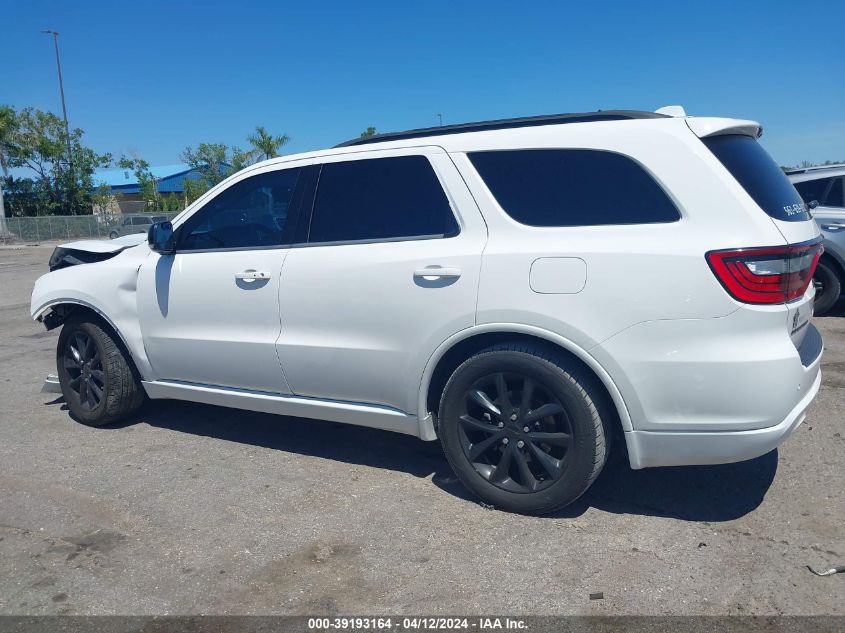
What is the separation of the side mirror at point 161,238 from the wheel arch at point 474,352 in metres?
2.02

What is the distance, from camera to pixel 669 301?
3.09 metres

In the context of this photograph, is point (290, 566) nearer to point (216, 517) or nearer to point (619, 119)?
point (216, 517)

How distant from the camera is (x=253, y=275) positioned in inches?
167

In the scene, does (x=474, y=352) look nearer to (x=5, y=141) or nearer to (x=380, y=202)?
(x=380, y=202)

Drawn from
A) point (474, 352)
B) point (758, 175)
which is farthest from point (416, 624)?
point (758, 175)

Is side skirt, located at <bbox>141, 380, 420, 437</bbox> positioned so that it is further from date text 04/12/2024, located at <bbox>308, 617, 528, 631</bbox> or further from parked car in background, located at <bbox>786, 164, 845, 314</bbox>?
parked car in background, located at <bbox>786, 164, 845, 314</bbox>

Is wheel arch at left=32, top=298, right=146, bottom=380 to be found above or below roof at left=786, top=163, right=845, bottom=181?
below

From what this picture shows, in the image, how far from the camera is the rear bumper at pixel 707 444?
10.2 ft

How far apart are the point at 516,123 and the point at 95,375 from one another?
11.4 feet

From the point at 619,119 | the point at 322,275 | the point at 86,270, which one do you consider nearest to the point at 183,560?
the point at 322,275

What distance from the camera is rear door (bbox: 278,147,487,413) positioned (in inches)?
143

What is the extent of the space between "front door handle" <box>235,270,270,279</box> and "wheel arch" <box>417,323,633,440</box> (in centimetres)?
118

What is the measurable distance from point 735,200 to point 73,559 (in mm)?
3442

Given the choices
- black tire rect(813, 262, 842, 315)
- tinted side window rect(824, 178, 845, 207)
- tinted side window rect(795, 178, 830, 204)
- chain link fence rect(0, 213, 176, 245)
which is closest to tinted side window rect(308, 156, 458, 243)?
black tire rect(813, 262, 842, 315)
